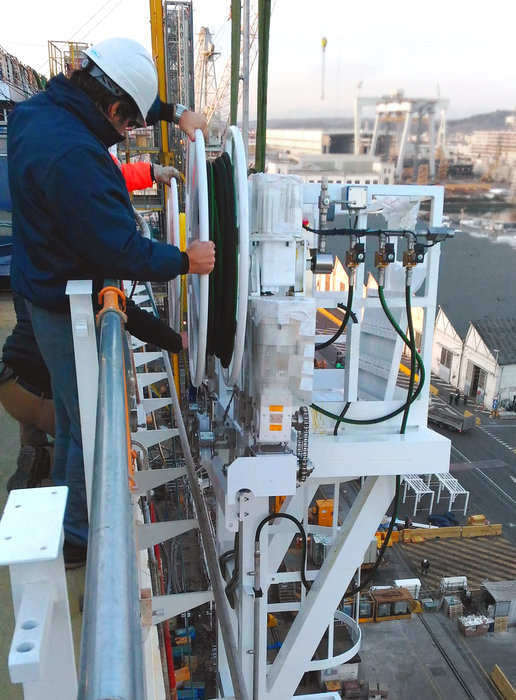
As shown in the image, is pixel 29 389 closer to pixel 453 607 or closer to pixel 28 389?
pixel 28 389

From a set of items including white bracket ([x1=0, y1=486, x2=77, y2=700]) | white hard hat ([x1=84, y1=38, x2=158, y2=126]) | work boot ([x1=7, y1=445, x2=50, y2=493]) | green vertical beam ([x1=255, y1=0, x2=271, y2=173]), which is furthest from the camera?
green vertical beam ([x1=255, y1=0, x2=271, y2=173])

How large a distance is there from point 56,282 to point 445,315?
2044 centimetres

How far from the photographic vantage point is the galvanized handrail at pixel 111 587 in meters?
0.48

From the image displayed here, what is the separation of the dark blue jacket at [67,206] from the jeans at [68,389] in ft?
0.24

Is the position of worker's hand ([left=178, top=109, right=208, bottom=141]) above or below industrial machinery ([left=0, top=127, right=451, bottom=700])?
above

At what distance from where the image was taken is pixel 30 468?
2480 mm

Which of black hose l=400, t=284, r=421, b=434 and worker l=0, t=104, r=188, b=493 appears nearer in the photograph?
worker l=0, t=104, r=188, b=493

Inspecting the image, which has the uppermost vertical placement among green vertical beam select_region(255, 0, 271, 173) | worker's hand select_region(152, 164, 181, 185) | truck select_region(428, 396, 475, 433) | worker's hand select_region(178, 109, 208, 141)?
green vertical beam select_region(255, 0, 271, 173)

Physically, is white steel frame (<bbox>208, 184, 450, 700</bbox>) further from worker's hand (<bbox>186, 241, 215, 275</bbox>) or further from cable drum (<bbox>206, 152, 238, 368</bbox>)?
worker's hand (<bbox>186, 241, 215, 275</bbox>)

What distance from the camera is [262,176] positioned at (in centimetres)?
220

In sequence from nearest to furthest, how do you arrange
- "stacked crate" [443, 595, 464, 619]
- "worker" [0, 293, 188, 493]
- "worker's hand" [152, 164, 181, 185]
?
"worker" [0, 293, 188, 493]
"worker's hand" [152, 164, 181, 185]
"stacked crate" [443, 595, 464, 619]

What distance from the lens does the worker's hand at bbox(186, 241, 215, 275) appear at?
1.80 metres

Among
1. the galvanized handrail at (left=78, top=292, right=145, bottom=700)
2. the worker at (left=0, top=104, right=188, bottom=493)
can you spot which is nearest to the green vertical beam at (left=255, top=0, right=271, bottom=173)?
the worker at (left=0, top=104, right=188, bottom=493)

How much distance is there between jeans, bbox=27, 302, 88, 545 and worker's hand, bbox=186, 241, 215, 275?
0.42m
